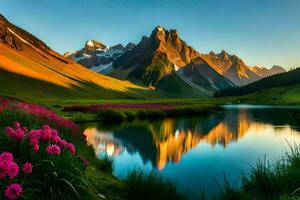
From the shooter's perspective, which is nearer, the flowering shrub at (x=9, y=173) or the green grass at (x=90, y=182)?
the flowering shrub at (x=9, y=173)

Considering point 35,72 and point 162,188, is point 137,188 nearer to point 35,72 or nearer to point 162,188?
point 162,188

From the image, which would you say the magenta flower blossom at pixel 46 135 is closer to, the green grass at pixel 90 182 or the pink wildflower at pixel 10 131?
the green grass at pixel 90 182

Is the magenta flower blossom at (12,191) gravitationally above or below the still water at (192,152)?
above

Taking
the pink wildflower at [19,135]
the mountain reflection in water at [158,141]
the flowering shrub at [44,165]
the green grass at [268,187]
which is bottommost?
the mountain reflection in water at [158,141]

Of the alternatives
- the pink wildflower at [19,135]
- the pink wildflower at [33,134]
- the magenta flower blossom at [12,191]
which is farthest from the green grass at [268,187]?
the magenta flower blossom at [12,191]

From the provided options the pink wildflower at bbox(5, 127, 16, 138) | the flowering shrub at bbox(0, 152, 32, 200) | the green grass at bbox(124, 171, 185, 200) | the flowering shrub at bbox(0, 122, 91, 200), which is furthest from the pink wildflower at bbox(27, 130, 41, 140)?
the green grass at bbox(124, 171, 185, 200)

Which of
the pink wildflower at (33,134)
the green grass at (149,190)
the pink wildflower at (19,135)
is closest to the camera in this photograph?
the pink wildflower at (33,134)

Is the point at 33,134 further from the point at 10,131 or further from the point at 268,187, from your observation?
the point at 268,187

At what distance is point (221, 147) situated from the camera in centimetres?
3222

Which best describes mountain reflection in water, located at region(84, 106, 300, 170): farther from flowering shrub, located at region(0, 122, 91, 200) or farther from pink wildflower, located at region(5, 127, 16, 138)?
pink wildflower, located at region(5, 127, 16, 138)

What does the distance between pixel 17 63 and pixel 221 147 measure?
167 m

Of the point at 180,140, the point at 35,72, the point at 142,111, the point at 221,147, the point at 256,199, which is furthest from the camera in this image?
the point at 35,72

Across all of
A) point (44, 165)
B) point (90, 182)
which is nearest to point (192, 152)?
point (90, 182)

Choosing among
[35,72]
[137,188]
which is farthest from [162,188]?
[35,72]
